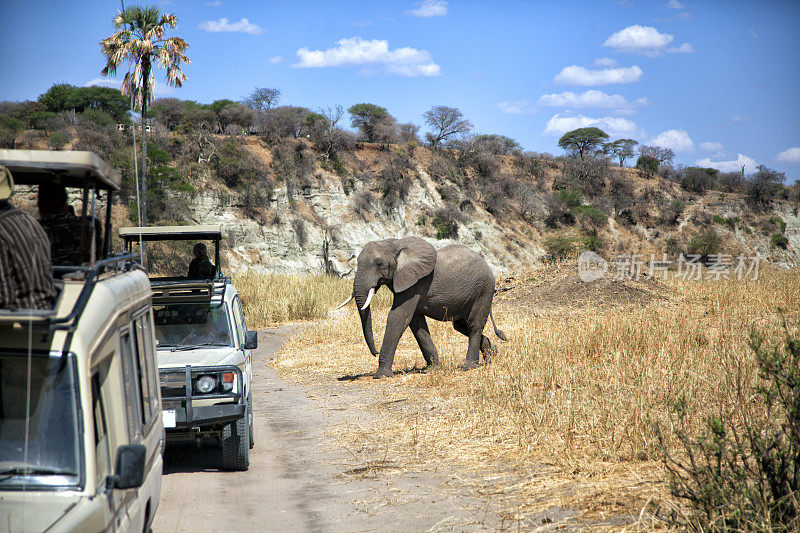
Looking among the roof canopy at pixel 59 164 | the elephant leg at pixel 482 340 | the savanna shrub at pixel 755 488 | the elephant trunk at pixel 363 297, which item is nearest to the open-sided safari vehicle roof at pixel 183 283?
the roof canopy at pixel 59 164

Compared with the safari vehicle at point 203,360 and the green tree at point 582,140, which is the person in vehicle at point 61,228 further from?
the green tree at point 582,140

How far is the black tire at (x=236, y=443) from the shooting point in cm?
750

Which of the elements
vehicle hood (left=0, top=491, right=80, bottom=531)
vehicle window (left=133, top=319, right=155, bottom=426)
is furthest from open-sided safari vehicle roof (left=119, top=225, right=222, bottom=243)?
vehicle hood (left=0, top=491, right=80, bottom=531)

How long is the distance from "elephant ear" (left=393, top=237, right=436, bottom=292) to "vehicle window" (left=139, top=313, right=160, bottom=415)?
7.37 m

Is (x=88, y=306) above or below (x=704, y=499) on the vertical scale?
above

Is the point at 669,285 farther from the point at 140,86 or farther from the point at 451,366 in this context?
the point at 140,86

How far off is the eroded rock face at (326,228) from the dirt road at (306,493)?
2935 cm

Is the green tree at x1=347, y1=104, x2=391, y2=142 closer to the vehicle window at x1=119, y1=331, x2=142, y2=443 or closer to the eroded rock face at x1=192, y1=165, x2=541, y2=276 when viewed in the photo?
the eroded rock face at x1=192, y1=165, x2=541, y2=276

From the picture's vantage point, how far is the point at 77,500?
10.7ft

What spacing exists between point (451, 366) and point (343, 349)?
180 inches

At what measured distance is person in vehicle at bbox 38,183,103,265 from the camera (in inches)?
192

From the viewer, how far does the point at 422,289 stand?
1290cm

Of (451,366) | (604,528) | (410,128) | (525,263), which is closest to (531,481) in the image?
(604,528)

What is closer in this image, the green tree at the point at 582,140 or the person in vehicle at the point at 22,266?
the person in vehicle at the point at 22,266
